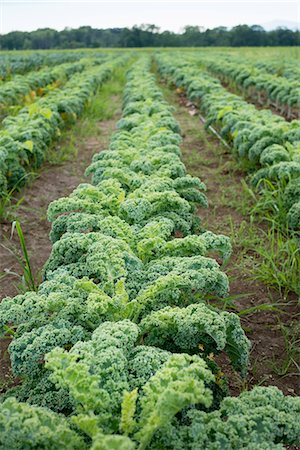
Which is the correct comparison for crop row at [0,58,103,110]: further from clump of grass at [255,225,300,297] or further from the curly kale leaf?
the curly kale leaf

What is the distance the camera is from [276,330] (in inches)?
155

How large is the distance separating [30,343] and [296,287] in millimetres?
2526

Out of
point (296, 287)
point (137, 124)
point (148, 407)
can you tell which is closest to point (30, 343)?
point (148, 407)

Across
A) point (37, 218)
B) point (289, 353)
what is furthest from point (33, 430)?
point (37, 218)

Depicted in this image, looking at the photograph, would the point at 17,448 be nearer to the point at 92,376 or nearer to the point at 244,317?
the point at 92,376

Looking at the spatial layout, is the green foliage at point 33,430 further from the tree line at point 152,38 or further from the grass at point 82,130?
the tree line at point 152,38

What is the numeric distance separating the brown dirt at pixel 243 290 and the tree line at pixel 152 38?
6308 centimetres

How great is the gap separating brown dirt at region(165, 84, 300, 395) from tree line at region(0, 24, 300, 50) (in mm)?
63075

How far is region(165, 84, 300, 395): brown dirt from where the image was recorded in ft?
11.2

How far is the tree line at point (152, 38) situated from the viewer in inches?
2667

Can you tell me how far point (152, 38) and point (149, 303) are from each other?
243 feet

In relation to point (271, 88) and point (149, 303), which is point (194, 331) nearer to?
point (149, 303)

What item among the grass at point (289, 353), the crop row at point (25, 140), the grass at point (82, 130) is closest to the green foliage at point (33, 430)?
the grass at point (289, 353)

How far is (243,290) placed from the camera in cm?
445
